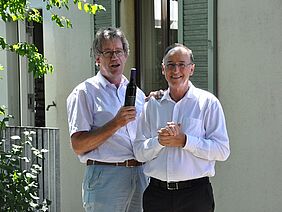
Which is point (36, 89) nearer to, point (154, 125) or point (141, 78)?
point (141, 78)

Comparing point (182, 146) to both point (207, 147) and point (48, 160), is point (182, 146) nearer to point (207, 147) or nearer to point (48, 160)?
point (207, 147)

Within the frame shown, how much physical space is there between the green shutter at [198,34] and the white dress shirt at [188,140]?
5.41 ft

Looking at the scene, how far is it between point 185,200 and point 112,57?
0.92 meters

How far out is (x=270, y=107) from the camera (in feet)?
15.0

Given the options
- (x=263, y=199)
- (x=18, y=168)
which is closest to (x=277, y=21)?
(x=263, y=199)

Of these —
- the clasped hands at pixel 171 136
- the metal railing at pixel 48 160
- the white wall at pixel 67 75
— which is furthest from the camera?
the metal railing at pixel 48 160

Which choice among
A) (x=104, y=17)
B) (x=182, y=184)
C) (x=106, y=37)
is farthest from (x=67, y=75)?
(x=182, y=184)

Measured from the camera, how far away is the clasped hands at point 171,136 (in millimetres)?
3090

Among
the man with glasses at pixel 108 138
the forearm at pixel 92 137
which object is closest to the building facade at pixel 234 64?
the man with glasses at pixel 108 138

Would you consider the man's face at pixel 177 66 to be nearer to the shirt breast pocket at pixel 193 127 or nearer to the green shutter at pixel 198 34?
the shirt breast pocket at pixel 193 127

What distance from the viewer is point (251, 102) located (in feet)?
15.5

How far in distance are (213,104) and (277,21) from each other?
1.56 metres

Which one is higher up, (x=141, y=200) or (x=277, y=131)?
(x=277, y=131)

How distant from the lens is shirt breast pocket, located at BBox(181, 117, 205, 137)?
10.6 feet
